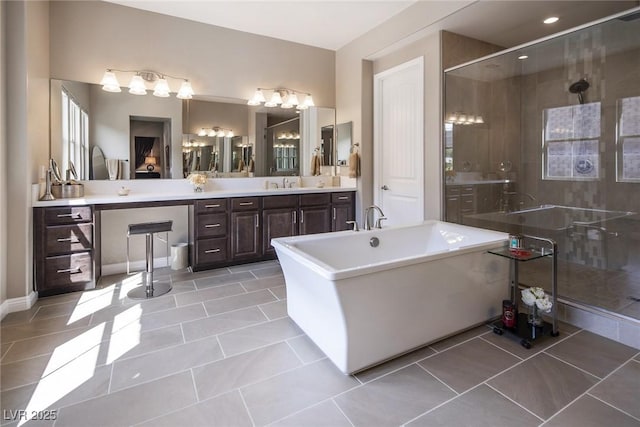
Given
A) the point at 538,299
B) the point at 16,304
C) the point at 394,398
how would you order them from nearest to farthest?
1. the point at 394,398
2. the point at 538,299
3. the point at 16,304

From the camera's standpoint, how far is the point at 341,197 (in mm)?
4672

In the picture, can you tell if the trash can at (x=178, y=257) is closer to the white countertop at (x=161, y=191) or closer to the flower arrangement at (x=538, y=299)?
the white countertop at (x=161, y=191)

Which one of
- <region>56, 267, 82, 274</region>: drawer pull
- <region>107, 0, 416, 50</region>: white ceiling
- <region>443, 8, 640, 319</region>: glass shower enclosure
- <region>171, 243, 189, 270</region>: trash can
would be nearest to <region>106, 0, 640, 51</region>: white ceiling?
<region>107, 0, 416, 50</region>: white ceiling

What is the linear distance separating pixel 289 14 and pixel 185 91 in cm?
152

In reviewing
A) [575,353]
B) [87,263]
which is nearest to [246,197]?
[87,263]

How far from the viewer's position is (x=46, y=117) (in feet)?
10.8

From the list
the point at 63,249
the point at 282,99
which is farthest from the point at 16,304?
the point at 282,99

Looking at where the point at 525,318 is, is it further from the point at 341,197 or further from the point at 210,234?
the point at 210,234

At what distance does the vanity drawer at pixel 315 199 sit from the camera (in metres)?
4.38

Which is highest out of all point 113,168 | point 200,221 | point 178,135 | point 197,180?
point 178,135

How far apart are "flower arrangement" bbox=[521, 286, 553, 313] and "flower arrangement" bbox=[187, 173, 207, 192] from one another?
137 inches

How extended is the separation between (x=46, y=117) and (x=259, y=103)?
2332 mm

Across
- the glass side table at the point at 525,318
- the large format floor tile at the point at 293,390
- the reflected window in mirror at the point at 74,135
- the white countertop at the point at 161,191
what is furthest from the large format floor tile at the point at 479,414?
the reflected window in mirror at the point at 74,135

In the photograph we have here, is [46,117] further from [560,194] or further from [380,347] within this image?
[560,194]
